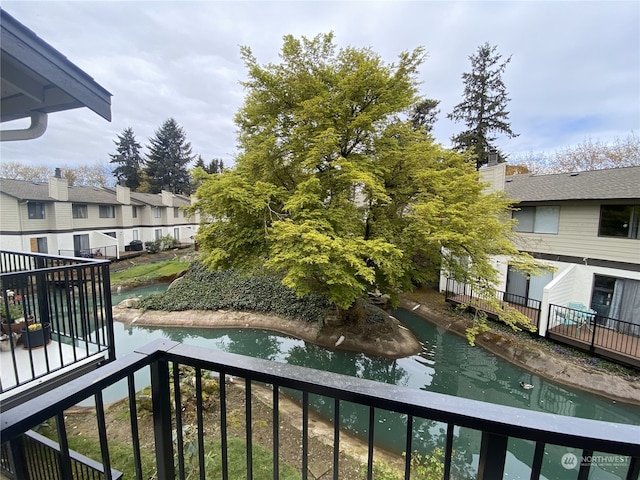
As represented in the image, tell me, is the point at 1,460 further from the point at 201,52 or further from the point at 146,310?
the point at 146,310

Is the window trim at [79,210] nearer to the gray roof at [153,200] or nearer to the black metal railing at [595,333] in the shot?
the gray roof at [153,200]

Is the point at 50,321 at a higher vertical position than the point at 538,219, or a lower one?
lower

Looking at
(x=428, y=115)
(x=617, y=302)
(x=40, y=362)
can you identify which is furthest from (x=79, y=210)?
(x=617, y=302)

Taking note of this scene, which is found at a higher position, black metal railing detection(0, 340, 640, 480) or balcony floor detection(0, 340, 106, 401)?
black metal railing detection(0, 340, 640, 480)

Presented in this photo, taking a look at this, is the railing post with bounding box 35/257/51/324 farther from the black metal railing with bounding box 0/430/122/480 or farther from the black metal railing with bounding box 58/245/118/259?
the black metal railing with bounding box 58/245/118/259

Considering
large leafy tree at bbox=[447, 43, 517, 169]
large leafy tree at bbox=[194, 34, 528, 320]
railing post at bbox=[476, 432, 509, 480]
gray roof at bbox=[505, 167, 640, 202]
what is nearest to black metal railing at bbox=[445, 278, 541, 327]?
large leafy tree at bbox=[194, 34, 528, 320]

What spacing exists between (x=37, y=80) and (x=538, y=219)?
39.0 ft

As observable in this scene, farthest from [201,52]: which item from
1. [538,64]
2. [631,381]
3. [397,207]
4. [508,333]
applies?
[631,381]

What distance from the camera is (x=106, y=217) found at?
19.2 m

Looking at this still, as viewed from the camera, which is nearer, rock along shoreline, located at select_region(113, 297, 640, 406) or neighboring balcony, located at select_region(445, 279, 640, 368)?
rock along shoreline, located at select_region(113, 297, 640, 406)

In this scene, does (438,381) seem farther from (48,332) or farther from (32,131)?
(32,131)

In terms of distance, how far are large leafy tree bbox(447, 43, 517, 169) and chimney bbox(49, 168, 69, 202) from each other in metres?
23.1

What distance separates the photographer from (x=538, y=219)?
381 inches

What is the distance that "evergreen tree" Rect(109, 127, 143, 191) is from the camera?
106ft
